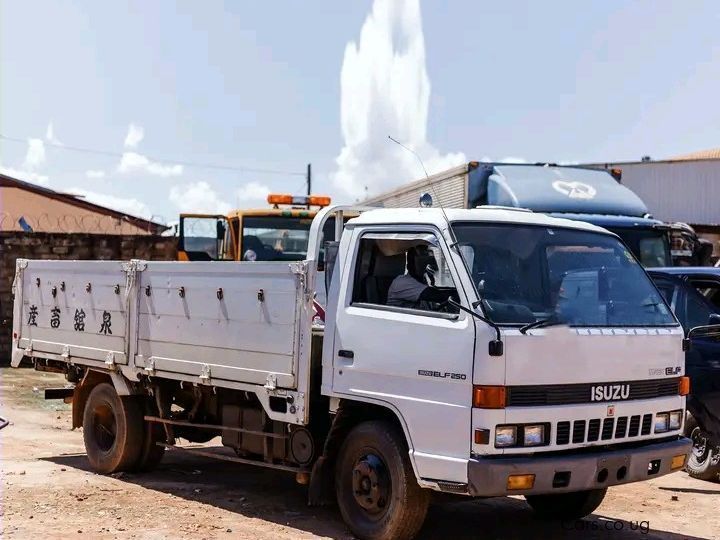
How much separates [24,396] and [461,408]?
984cm

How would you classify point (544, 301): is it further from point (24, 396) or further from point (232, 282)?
point (24, 396)

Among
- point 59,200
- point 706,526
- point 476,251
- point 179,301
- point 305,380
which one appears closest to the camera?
point 476,251

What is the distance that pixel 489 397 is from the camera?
19.5 ft

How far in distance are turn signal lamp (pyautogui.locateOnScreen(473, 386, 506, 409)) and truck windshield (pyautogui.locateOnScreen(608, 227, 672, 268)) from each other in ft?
26.0

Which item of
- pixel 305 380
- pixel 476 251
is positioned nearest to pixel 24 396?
pixel 305 380

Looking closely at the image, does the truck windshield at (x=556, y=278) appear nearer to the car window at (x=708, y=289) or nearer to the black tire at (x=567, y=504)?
the black tire at (x=567, y=504)

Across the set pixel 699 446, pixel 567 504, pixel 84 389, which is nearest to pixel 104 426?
pixel 84 389

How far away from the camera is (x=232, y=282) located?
776 cm

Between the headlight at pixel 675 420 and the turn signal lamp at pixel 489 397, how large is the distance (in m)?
1.62

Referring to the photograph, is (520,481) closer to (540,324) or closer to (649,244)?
(540,324)

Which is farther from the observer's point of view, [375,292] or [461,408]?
[375,292]

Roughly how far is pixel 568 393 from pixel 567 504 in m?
1.71

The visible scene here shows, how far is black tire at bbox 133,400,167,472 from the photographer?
30.1 feet

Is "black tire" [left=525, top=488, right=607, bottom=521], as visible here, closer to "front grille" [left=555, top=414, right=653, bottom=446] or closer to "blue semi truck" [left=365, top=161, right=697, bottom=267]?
"front grille" [left=555, top=414, right=653, bottom=446]
